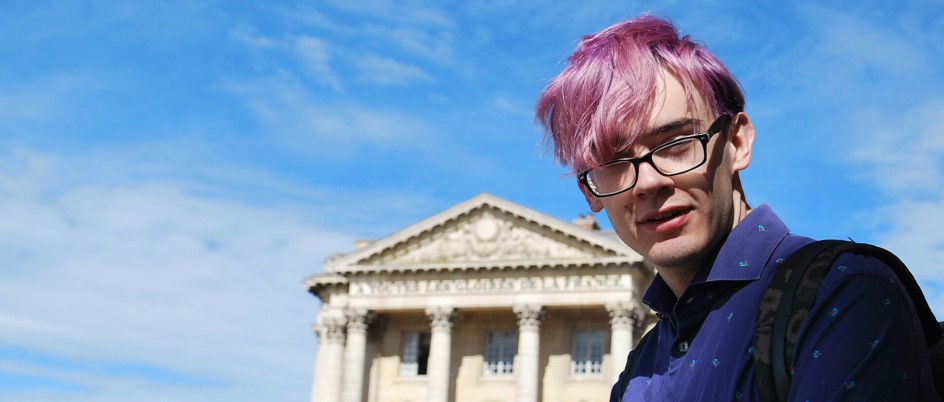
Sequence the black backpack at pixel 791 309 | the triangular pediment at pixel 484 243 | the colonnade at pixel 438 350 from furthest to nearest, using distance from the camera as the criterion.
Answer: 1. the triangular pediment at pixel 484 243
2. the colonnade at pixel 438 350
3. the black backpack at pixel 791 309

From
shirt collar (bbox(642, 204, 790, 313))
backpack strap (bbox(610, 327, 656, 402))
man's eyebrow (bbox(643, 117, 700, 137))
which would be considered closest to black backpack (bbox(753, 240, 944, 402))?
shirt collar (bbox(642, 204, 790, 313))

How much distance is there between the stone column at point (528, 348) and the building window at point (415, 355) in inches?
195

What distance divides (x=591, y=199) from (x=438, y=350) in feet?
124

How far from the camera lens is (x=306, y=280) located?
45.0 meters

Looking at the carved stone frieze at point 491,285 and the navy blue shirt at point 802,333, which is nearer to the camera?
the navy blue shirt at point 802,333

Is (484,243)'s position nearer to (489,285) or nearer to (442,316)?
(489,285)

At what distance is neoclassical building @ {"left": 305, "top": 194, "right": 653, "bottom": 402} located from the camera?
127 feet

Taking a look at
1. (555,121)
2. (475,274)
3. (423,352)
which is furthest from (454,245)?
(555,121)

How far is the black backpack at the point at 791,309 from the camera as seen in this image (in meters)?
1.93

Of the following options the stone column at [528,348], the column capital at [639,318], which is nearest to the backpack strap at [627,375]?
the column capital at [639,318]

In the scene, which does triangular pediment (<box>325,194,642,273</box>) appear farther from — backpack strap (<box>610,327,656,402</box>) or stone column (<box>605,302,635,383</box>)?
backpack strap (<box>610,327,656,402</box>)

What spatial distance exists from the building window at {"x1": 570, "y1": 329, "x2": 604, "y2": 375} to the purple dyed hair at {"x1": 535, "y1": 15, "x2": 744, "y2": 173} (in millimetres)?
37912

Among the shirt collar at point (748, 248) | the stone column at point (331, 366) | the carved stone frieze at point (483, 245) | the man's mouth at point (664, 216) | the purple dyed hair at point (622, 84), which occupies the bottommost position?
the shirt collar at point (748, 248)

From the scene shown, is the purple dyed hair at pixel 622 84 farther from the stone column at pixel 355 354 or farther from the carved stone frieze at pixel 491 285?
the stone column at pixel 355 354
